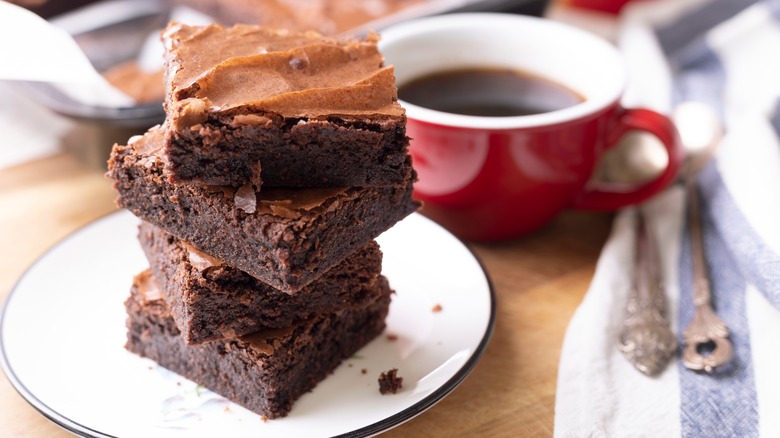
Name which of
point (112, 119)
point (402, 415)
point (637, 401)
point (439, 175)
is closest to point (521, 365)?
point (637, 401)

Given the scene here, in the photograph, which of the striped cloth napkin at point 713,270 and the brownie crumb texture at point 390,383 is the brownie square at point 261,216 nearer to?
the brownie crumb texture at point 390,383

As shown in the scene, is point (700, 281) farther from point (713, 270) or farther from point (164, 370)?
point (164, 370)

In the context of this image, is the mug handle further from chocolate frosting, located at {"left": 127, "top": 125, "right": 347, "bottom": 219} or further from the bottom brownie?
chocolate frosting, located at {"left": 127, "top": 125, "right": 347, "bottom": 219}

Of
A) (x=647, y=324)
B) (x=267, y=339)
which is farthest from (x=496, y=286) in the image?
(x=267, y=339)

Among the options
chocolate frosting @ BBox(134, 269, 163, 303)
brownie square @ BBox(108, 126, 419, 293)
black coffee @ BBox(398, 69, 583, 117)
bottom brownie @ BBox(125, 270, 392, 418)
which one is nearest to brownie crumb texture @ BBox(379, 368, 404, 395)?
bottom brownie @ BBox(125, 270, 392, 418)

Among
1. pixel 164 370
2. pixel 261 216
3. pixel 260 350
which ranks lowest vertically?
pixel 164 370

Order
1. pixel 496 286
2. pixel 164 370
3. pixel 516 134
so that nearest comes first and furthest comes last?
pixel 164 370, pixel 516 134, pixel 496 286

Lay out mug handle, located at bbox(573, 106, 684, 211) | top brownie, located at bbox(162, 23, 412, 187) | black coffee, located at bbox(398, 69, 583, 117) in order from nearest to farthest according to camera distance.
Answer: top brownie, located at bbox(162, 23, 412, 187) → mug handle, located at bbox(573, 106, 684, 211) → black coffee, located at bbox(398, 69, 583, 117)
